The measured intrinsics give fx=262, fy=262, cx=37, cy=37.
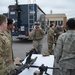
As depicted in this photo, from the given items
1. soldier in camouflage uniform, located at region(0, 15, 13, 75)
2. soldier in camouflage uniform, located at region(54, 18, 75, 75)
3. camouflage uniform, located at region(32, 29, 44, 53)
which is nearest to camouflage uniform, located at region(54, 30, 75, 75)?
soldier in camouflage uniform, located at region(54, 18, 75, 75)

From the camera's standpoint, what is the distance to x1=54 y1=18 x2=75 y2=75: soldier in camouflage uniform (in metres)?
4.60

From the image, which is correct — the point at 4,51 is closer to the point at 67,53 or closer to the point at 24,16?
the point at 67,53

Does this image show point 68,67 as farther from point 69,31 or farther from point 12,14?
point 12,14

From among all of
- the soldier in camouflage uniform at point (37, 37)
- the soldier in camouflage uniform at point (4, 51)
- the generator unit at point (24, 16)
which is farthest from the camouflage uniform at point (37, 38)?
the generator unit at point (24, 16)

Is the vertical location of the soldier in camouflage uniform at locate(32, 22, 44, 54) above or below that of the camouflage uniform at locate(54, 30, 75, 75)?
below

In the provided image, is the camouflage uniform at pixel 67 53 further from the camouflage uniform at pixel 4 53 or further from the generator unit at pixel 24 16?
the generator unit at pixel 24 16

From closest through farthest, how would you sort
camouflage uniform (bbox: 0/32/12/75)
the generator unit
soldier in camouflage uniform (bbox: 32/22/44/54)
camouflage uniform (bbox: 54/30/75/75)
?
camouflage uniform (bbox: 0/32/12/75) < camouflage uniform (bbox: 54/30/75/75) < soldier in camouflage uniform (bbox: 32/22/44/54) < the generator unit

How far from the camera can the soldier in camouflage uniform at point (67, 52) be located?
460cm

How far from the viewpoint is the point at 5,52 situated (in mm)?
3928

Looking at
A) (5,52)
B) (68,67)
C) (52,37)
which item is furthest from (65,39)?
(52,37)

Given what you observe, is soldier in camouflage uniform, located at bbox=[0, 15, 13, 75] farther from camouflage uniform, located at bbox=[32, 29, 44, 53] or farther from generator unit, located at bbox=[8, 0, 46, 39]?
generator unit, located at bbox=[8, 0, 46, 39]

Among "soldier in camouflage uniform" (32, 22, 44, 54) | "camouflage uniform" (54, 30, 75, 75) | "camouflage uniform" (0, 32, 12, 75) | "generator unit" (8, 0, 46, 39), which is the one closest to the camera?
"camouflage uniform" (0, 32, 12, 75)

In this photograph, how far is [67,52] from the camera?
4.61 metres

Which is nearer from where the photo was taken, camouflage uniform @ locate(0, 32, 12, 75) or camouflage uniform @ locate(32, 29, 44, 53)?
camouflage uniform @ locate(0, 32, 12, 75)
